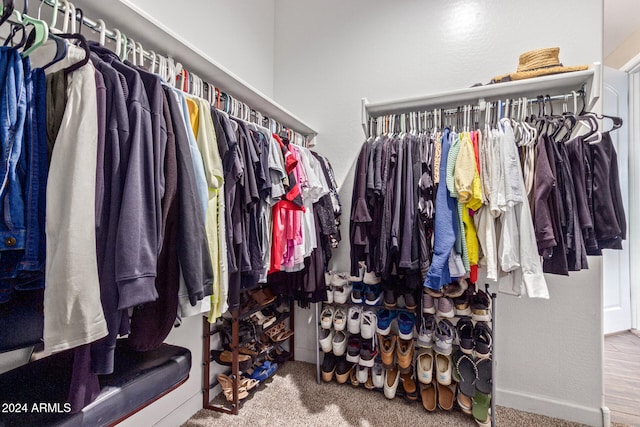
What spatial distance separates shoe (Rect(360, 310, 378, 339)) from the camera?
1729 millimetres

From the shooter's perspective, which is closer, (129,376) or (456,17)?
(129,376)

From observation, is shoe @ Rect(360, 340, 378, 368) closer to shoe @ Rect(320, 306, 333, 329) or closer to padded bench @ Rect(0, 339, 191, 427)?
shoe @ Rect(320, 306, 333, 329)

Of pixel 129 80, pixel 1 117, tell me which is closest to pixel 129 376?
pixel 1 117

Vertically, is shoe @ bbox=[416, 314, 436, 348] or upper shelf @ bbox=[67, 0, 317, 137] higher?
upper shelf @ bbox=[67, 0, 317, 137]

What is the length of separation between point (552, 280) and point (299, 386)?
1.68 m

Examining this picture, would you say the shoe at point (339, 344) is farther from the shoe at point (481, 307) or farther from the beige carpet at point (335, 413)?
the shoe at point (481, 307)

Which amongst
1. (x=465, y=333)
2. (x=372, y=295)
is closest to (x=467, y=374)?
(x=465, y=333)

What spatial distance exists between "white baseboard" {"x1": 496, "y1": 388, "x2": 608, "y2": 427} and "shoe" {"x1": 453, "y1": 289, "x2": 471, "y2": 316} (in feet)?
2.00

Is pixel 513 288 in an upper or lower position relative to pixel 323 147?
lower

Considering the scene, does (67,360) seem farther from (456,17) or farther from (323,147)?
(456,17)

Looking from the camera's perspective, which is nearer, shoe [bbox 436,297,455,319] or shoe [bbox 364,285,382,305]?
shoe [bbox 436,297,455,319]

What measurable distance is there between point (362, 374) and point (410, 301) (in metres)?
A: 0.57

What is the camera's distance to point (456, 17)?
1851mm

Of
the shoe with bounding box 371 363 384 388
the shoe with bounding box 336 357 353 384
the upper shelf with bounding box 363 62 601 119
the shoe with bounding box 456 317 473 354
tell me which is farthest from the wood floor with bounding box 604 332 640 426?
the upper shelf with bounding box 363 62 601 119
